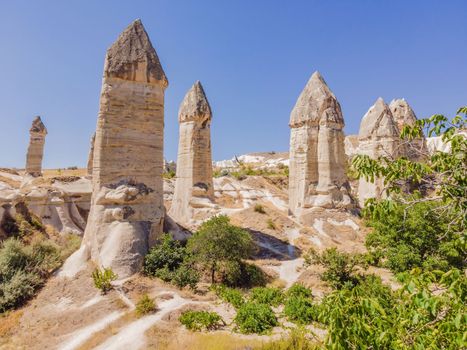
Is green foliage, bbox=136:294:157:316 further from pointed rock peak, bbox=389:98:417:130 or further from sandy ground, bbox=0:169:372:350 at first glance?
pointed rock peak, bbox=389:98:417:130

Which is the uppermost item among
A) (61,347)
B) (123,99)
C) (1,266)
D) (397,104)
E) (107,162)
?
(397,104)

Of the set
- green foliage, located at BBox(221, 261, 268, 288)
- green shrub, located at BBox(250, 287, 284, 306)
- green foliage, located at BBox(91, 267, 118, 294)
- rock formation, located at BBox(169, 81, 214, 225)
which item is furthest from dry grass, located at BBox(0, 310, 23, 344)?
rock formation, located at BBox(169, 81, 214, 225)

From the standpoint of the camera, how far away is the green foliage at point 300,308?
7.20m

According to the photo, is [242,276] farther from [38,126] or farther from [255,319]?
[38,126]

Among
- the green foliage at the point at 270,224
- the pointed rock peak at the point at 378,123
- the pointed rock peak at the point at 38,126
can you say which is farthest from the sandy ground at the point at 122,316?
the pointed rock peak at the point at 38,126

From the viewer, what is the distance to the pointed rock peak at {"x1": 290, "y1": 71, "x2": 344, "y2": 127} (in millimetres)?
17109

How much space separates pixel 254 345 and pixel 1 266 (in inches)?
301

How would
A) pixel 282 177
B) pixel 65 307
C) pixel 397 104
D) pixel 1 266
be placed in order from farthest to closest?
pixel 282 177 < pixel 397 104 < pixel 1 266 < pixel 65 307

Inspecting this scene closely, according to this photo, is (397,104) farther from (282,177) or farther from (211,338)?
(211,338)

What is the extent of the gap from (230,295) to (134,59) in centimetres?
823

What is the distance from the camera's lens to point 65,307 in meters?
8.02

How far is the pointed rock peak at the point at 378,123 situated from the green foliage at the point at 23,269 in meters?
17.8

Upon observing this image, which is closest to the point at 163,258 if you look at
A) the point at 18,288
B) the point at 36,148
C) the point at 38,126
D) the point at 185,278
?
the point at 185,278

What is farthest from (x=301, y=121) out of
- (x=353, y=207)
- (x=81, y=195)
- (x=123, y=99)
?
(x=81, y=195)
